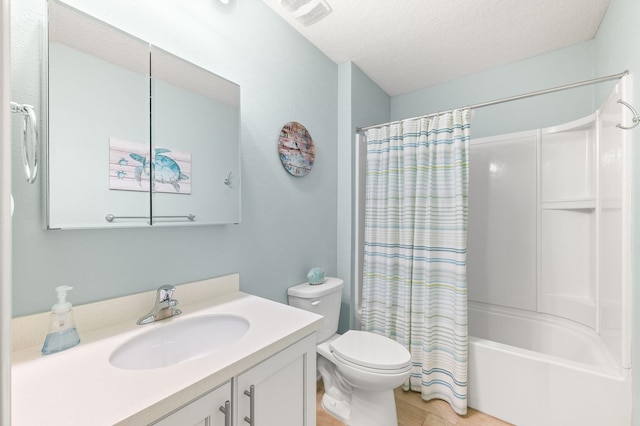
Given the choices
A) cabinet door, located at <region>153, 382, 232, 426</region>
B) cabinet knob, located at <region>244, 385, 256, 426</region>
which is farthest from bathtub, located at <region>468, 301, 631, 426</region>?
cabinet door, located at <region>153, 382, 232, 426</region>

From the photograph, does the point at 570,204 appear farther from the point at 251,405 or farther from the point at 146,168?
the point at 146,168

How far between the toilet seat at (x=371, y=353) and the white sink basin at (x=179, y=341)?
2.26ft

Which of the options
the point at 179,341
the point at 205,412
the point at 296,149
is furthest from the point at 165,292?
the point at 296,149

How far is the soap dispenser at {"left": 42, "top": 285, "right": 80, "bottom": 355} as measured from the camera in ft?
2.85

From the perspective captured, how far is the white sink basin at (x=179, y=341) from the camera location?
990 mm

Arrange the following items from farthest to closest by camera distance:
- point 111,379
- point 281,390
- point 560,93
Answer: point 560,93 < point 281,390 < point 111,379

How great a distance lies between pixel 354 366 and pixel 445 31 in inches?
86.6

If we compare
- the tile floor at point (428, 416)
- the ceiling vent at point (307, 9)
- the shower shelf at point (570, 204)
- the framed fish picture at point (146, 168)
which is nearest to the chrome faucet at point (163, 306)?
the framed fish picture at point (146, 168)

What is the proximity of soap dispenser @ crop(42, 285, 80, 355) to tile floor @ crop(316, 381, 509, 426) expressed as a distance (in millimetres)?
1373

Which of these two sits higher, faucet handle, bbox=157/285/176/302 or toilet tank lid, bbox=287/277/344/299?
faucet handle, bbox=157/285/176/302

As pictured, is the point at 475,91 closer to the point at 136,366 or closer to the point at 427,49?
the point at 427,49

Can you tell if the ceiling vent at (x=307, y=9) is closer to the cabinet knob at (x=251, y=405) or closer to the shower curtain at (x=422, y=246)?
the shower curtain at (x=422, y=246)

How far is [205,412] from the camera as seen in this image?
77 centimetres

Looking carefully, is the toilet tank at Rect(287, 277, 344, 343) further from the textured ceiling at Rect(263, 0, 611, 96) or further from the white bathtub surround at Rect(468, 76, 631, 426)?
the textured ceiling at Rect(263, 0, 611, 96)
